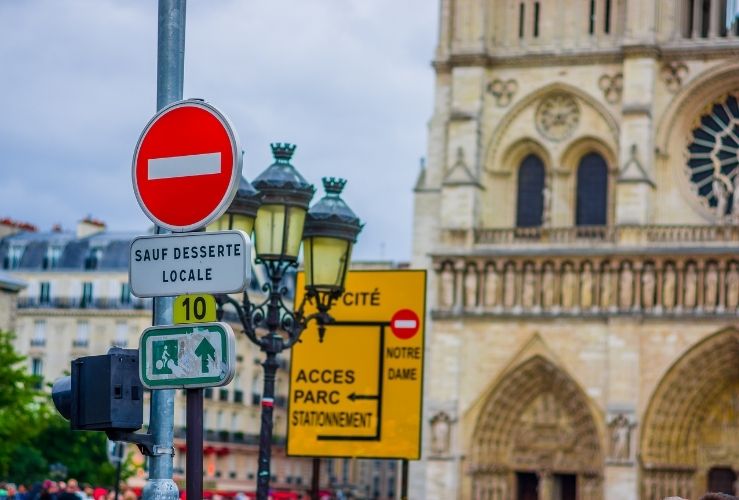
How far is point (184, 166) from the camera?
6352 millimetres

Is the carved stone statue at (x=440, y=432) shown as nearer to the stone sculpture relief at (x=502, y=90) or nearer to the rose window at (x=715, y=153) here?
the stone sculpture relief at (x=502, y=90)

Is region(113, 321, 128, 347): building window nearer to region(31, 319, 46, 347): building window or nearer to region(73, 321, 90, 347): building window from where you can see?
region(73, 321, 90, 347): building window

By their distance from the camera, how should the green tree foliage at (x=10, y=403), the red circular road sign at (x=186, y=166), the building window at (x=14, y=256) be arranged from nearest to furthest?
the red circular road sign at (x=186, y=166)
the green tree foliage at (x=10, y=403)
the building window at (x=14, y=256)

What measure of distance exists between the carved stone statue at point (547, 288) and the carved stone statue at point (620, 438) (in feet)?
10.2

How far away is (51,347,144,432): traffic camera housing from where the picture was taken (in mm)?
6258

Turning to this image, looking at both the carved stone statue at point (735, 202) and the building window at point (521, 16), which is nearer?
the carved stone statue at point (735, 202)

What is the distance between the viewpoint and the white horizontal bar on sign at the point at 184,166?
6.29 metres

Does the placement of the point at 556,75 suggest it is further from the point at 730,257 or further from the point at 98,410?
the point at 98,410

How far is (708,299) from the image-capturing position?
42812mm

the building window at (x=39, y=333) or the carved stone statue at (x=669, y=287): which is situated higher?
the carved stone statue at (x=669, y=287)

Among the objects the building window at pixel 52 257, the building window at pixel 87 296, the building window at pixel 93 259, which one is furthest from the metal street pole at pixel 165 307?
the building window at pixel 52 257

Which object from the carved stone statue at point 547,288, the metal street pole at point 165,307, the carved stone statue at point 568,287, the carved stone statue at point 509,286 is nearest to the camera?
the metal street pole at point 165,307

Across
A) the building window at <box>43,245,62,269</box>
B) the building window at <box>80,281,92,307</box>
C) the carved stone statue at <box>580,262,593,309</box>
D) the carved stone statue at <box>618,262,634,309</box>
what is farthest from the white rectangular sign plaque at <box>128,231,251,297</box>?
the building window at <box>43,245,62,269</box>

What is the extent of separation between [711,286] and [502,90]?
23.0ft
